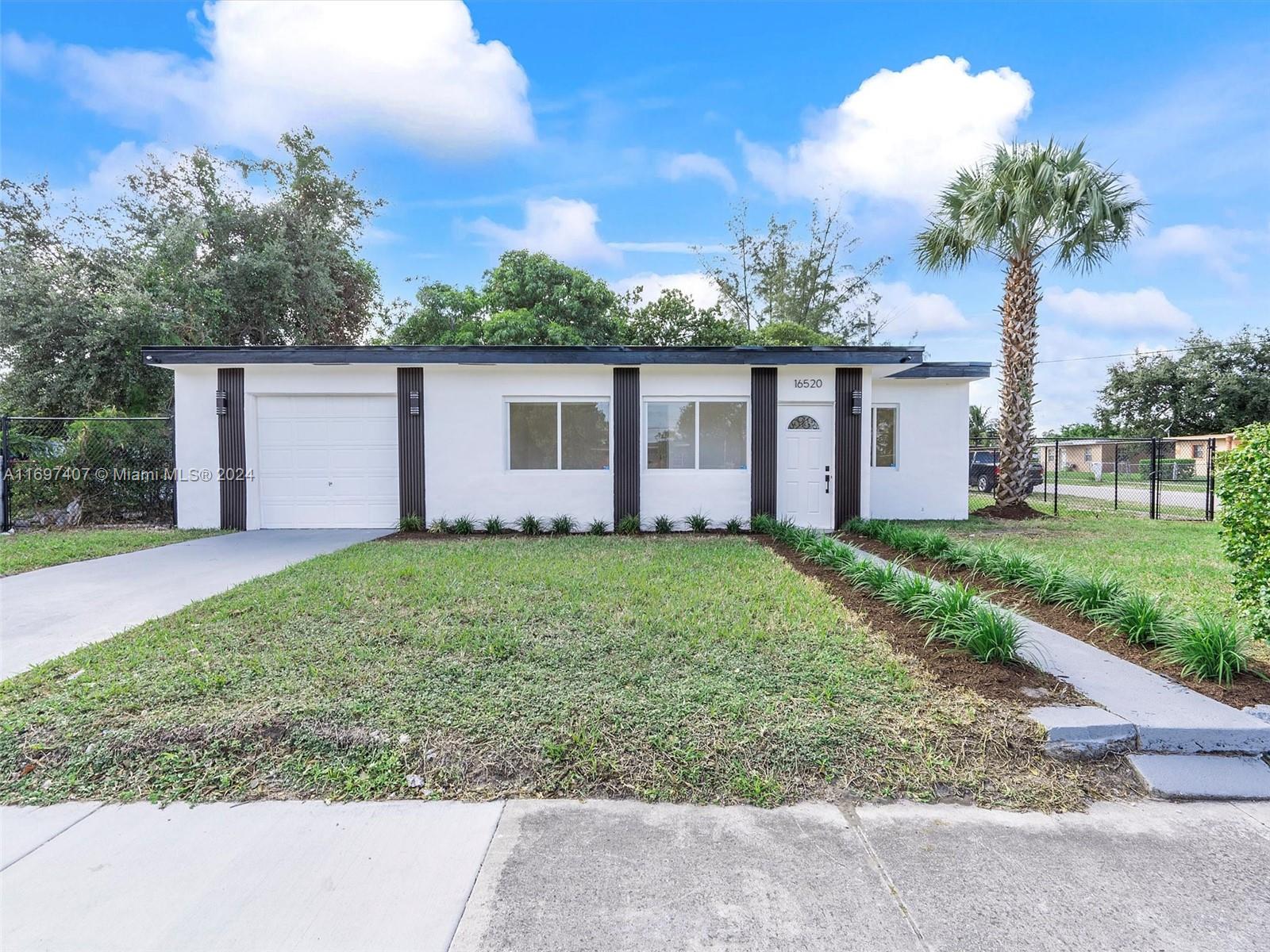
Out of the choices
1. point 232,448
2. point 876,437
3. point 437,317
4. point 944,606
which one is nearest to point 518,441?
point 232,448

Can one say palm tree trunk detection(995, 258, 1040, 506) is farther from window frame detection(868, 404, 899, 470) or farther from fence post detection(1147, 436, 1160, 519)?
window frame detection(868, 404, 899, 470)

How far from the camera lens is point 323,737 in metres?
2.73

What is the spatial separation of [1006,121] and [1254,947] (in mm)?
13835

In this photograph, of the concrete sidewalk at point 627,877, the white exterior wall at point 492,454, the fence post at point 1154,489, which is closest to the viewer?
the concrete sidewalk at point 627,877

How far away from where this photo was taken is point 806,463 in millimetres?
9695

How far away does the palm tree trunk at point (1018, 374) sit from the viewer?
37.4ft

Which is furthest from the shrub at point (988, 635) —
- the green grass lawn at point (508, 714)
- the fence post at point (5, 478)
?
the fence post at point (5, 478)

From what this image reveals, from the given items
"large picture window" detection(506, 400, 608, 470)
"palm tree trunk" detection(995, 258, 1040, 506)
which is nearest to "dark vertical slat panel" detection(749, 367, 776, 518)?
"large picture window" detection(506, 400, 608, 470)

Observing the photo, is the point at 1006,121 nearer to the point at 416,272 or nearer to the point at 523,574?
the point at 523,574

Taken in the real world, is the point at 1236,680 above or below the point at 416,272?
below

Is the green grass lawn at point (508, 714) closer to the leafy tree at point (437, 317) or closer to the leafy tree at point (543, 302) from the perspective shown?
the leafy tree at point (543, 302)

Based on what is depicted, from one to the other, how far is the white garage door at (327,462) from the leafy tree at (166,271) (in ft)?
22.2

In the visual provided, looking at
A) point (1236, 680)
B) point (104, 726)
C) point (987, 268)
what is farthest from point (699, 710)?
point (987, 268)

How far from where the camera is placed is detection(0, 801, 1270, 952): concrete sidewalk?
1.73 m
